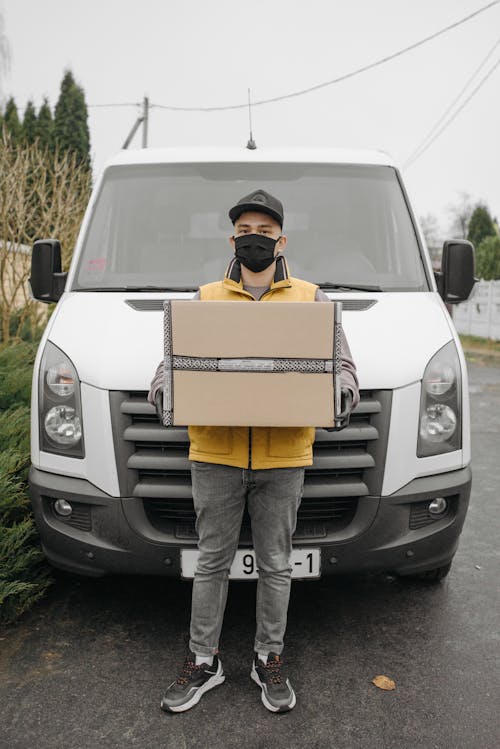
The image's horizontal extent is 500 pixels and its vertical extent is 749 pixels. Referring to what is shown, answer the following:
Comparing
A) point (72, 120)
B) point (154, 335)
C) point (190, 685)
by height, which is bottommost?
point (190, 685)

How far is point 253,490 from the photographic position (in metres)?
2.85

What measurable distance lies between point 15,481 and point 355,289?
1964 mm

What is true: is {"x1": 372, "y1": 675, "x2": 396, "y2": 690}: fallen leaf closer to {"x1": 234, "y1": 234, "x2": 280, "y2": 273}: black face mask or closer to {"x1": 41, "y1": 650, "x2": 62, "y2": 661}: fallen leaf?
{"x1": 41, "y1": 650, "x2": 62, "y2": 661}: fallen leaf

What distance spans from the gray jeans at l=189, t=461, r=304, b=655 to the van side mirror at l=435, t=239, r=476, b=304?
5.63 ft

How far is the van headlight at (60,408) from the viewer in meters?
3.19

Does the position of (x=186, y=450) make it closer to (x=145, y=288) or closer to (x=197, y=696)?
(x=197, y=696)

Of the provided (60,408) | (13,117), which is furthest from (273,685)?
(13,117)

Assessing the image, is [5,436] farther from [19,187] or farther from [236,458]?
[19,187]

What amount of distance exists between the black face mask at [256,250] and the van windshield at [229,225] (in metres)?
1.14

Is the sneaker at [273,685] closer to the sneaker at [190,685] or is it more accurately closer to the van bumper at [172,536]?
the sneaker at [190,685]

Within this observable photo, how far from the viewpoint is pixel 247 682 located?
305 cm

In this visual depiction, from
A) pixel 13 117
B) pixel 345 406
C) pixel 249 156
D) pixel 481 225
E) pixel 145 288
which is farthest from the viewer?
pixel 481 225

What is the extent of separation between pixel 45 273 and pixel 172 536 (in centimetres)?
171

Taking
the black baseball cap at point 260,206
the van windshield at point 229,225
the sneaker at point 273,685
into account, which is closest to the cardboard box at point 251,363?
the black baseball cap at point 260,206
